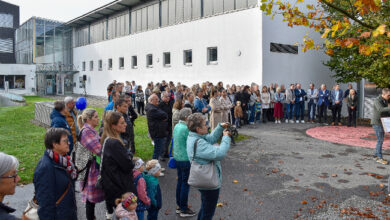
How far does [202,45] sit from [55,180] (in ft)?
63.0

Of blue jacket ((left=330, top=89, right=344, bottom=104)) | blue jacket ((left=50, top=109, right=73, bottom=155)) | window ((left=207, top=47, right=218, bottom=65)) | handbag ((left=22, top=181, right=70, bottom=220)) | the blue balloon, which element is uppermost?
window ((left=207, top=47, right=218, bottom=65))

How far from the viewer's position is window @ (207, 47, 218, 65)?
21.1m

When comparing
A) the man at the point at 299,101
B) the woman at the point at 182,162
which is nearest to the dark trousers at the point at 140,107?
the man at the point at 299,101

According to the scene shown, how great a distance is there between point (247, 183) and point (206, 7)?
17.3m

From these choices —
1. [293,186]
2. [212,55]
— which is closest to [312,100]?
[212,55]

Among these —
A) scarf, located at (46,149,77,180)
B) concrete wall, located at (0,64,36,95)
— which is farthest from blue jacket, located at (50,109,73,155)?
concrete wall, located at (0,64,36,95)

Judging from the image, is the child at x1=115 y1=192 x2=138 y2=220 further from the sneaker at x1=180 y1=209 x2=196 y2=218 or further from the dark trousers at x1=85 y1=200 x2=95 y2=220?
the sneaker at x1=180 y1=209 x2=196 y2=218

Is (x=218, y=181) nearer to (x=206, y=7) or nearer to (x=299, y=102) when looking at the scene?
(x=299, y=102)

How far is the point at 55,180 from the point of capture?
326cm

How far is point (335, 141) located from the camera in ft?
38.7

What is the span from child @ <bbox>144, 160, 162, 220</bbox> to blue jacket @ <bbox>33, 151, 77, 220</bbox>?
Result: 3.18ft

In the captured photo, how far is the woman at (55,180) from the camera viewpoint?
10.3 ft

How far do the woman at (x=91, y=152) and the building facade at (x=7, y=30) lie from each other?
65.6 metres

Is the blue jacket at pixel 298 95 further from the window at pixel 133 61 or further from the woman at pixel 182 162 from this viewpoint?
the window at pixel 133 61
